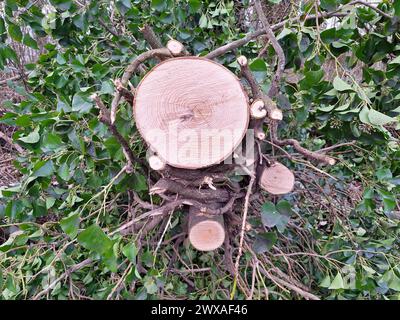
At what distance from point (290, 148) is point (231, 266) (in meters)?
0.58

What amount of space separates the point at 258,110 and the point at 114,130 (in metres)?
0.37

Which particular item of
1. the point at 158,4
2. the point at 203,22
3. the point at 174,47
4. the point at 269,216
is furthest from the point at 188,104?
the point at 203,22

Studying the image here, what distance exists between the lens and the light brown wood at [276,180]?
94 centimetres

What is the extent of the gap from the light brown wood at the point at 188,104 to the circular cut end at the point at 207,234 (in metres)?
0.27

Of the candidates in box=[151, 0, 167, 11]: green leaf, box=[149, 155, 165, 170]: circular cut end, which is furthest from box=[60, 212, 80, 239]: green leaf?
box=[151, 0, 167, 11]: green leaf

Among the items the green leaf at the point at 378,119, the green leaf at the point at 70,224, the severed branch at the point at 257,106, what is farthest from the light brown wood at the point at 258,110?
the green leaf at the point at 70,224

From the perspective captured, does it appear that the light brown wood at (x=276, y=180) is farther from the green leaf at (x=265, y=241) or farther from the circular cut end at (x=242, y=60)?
the circular cut end at (x=242, y=60)

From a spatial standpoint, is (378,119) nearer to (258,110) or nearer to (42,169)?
(258,110)

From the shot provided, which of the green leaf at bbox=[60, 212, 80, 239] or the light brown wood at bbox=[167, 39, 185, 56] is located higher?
the light brown wood at bbox=[167, 39, 185, 56]

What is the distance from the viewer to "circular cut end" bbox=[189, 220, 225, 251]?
975 millimetres

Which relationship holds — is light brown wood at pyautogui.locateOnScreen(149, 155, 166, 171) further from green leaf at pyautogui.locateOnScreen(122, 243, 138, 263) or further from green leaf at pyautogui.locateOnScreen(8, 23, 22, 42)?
green leaf at pyautogui.locateOnScreen(8, 23, 22, 42)

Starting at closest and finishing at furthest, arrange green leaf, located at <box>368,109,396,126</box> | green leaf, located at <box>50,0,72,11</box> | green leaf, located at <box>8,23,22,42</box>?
green leaf, located at <box>368,109,396,126</box>
green leaf, located at <box>50,0,72,11</box>
green leaf, located at <box>8,23,22,42</box>
